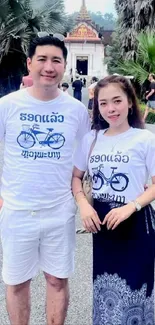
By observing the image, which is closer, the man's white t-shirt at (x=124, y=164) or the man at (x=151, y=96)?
the man's white t-shirt at (x=124, y=164)

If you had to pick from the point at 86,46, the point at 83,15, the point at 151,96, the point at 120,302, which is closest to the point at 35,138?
the point at 120,302

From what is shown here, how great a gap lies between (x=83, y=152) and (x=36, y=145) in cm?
21

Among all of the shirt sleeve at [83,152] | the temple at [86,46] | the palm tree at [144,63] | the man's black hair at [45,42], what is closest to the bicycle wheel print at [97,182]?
the shirt sleeve at [83,152]

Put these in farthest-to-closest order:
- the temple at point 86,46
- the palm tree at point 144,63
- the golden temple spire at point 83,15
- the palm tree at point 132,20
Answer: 1. the temple at point 86,46
2. the golden temple spire at point 83,15
3. the palm tree at point 132,20
4. the palm tree at point 144,63

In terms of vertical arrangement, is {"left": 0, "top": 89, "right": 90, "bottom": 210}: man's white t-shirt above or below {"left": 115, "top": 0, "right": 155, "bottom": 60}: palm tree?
below

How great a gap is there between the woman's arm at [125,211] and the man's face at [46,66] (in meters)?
0.60

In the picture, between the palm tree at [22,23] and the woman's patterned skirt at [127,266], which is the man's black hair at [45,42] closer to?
the woman's patterned skirt at [127,266]

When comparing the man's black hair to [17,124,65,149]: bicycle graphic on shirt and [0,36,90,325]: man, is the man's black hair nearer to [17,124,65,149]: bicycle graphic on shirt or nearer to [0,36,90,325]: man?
[0,36,90,325]: man

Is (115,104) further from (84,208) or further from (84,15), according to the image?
(84,15)

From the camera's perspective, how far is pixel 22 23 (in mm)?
17188

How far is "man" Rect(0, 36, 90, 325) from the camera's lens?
79.5 inches

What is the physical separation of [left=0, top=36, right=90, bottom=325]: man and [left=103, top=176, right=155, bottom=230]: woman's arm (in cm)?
24

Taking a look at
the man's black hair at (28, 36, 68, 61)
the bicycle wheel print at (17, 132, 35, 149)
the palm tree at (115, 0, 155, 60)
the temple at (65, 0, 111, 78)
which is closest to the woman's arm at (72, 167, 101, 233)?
the bicycle wheel print at (17, 132, 35, 149)

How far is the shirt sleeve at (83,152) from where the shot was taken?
6.78ft
